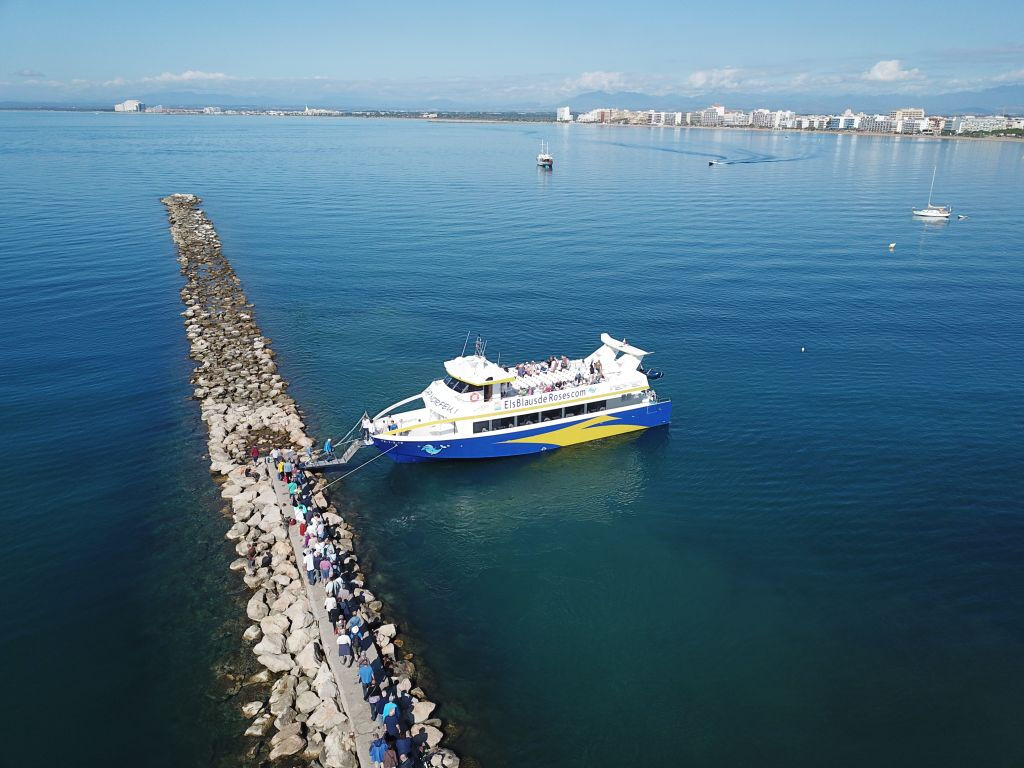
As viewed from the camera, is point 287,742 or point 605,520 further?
point 605,520

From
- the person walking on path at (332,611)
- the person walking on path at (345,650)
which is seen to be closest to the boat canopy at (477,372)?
the person walking on path at (332,611)

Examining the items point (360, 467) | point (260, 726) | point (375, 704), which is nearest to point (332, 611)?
point (260, 726)

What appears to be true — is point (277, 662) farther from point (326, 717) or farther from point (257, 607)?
point (326, 717)

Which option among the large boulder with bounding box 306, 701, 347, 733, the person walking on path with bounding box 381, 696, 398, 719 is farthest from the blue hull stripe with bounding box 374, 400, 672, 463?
the person walking on path with bounding box 381, 696, 398, 719

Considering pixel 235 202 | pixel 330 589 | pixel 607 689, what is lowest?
pixel 607 689

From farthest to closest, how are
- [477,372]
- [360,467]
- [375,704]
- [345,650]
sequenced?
[360,467] < [477,372] < [345,650] < [375,704]

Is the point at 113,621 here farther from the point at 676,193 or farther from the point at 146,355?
the point at 676,193

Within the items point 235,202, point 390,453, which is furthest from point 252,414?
point 235,202
